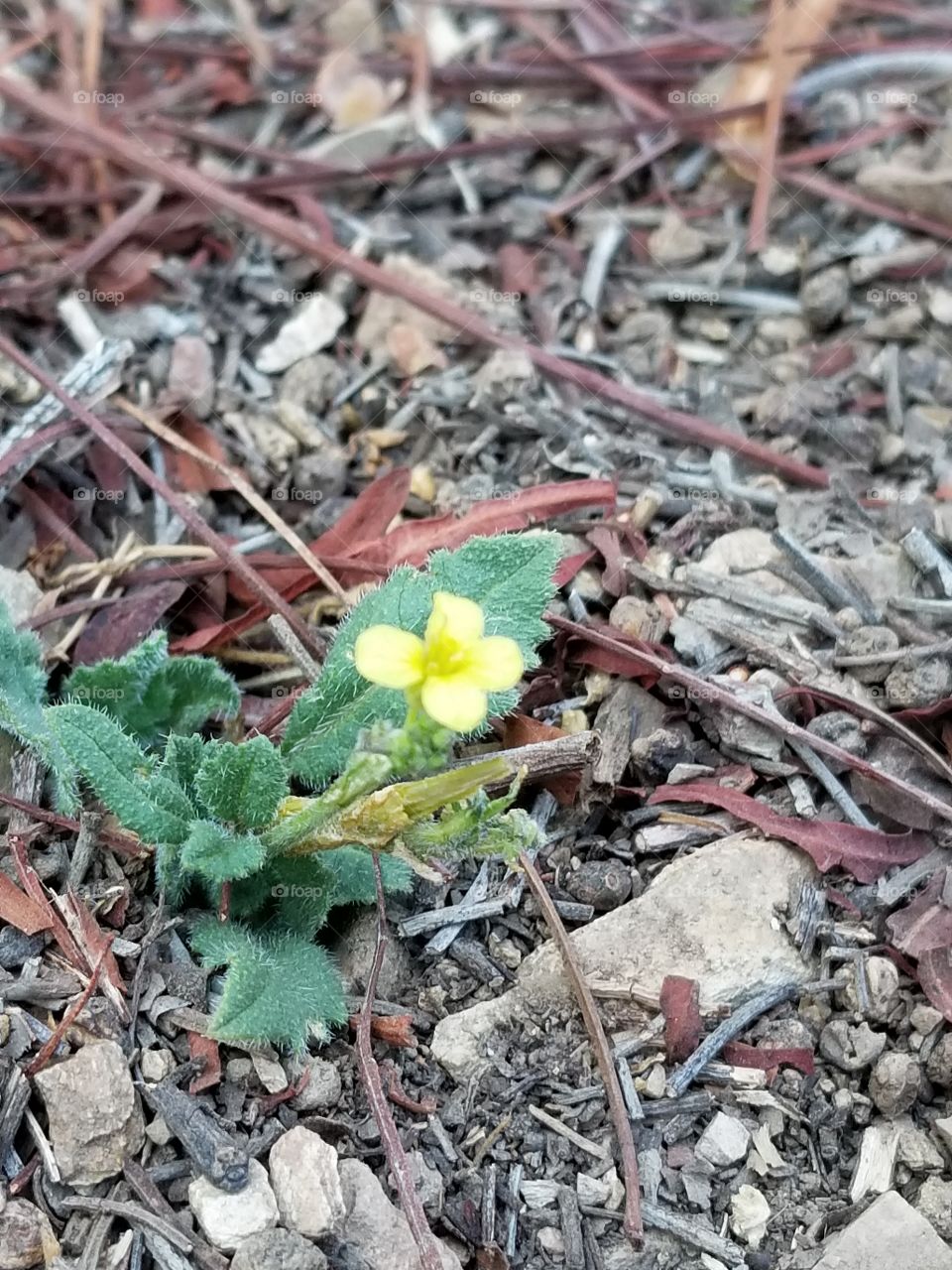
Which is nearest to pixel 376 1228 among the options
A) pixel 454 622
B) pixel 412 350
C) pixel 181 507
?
pixel 454 622

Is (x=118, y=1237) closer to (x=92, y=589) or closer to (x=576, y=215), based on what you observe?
(x=92, y=589)

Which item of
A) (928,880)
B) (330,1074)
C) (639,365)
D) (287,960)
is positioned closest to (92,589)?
(287,960)

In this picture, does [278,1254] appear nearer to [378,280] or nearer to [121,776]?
[121,776]

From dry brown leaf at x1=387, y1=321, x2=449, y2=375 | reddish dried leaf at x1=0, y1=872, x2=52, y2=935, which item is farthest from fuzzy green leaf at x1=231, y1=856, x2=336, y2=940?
dry brown leaf at x1=387, y1=321, x2=449, y2=375

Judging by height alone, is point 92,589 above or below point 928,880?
above

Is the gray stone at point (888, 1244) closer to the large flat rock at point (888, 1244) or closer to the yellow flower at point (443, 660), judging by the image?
the large flat rock at point (888, 1244)

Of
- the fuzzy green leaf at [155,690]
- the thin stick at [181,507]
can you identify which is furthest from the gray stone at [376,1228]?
the thin stick at [181,507]

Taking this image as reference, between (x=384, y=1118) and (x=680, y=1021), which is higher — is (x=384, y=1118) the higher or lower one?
the higher one
